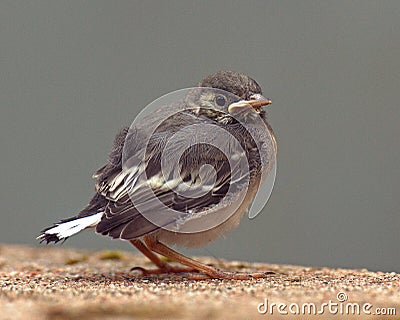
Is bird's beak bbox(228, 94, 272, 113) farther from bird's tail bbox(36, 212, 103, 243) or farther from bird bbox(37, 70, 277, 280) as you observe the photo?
bird's tail bbox(36, 212, 103, 243)

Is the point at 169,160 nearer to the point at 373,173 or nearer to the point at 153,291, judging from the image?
the point at 153,291

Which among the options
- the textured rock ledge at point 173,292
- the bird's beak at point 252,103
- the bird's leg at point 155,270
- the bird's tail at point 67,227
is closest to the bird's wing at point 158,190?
the bird's tail at point 67,227

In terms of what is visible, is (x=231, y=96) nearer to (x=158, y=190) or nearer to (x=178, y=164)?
(x=178, y=164)

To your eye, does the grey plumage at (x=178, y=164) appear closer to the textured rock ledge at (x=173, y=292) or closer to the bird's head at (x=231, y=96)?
the bird's head at (x=231, y=96)

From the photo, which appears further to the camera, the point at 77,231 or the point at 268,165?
the point at 268,165

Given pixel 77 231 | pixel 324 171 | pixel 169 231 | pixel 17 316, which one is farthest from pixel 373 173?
pixel 17 316

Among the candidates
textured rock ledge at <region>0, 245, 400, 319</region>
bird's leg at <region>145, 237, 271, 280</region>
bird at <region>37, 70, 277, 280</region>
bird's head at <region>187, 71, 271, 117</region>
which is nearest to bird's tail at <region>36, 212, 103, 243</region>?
bird at <region>37, 70, 277, 280</region>

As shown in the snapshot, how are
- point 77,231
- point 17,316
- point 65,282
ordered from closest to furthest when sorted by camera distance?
1. point 17,316
2. point 77,231
3. point 65,282

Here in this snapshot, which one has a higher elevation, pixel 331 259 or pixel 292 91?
pixel 292 91
